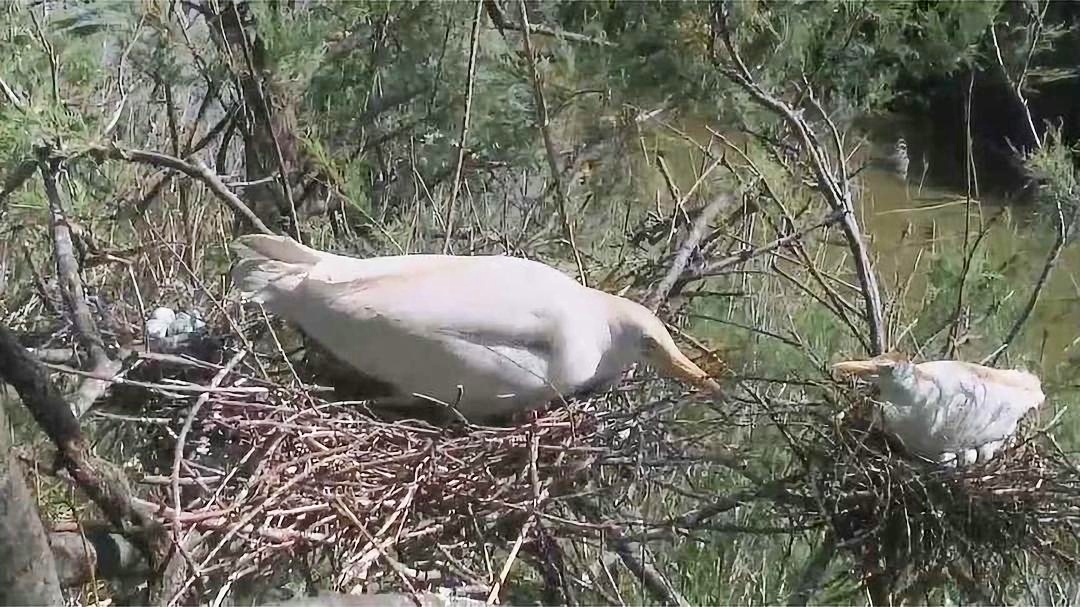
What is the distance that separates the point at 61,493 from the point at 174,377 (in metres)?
0.14

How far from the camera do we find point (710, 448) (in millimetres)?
883

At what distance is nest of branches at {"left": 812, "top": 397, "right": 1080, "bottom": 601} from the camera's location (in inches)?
31.3

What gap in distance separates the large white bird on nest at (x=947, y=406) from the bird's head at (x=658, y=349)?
0.12 m

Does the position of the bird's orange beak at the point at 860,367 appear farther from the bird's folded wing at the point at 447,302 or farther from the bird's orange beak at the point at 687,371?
the bird's folded wing at the point at 447,302

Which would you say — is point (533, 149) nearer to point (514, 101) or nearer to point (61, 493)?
point (514, 101)

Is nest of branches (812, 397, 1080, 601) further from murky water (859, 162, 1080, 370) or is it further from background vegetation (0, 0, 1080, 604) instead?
murky water (859, 162, 1080, 370)

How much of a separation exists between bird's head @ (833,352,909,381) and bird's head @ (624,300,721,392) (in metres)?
0.10

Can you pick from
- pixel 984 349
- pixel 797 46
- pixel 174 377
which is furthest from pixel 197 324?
pixel 984 349

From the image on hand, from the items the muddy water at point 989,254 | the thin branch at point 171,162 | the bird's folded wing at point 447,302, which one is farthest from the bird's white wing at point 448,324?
the muddy water at point 989,254

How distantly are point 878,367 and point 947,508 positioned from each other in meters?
0.11

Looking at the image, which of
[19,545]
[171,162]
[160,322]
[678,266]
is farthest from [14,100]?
[678,266]

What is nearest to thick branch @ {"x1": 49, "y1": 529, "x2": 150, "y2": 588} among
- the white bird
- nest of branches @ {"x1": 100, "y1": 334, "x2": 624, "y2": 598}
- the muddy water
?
nest of branches @ {"x1": 100, "y1": 334, "x2": 624, "y2": 598}

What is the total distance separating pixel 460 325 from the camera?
0.89 metres

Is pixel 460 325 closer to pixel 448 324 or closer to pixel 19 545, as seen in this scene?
pixel 448 324
